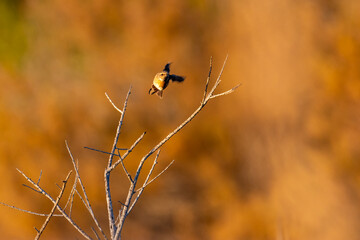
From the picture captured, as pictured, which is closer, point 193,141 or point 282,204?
point 282,204

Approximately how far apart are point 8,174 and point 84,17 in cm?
133

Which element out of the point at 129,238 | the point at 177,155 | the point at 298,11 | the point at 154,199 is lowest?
the point at 129,238

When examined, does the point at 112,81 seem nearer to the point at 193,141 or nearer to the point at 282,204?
the point at 193,141

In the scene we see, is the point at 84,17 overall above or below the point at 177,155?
above

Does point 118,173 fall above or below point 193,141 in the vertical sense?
below

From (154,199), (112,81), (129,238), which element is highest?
(112,81)

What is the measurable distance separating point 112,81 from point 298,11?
1527mm

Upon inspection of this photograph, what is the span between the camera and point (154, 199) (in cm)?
382

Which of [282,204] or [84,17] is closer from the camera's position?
[282,204]

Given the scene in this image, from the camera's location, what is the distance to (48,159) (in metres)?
3.75

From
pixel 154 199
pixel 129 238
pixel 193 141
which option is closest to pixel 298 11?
pixel 193 141

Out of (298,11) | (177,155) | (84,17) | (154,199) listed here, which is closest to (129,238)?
(154,199)

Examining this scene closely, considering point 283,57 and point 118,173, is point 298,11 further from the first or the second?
point 118,173

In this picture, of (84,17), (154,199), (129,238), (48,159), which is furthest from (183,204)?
(84,17)
